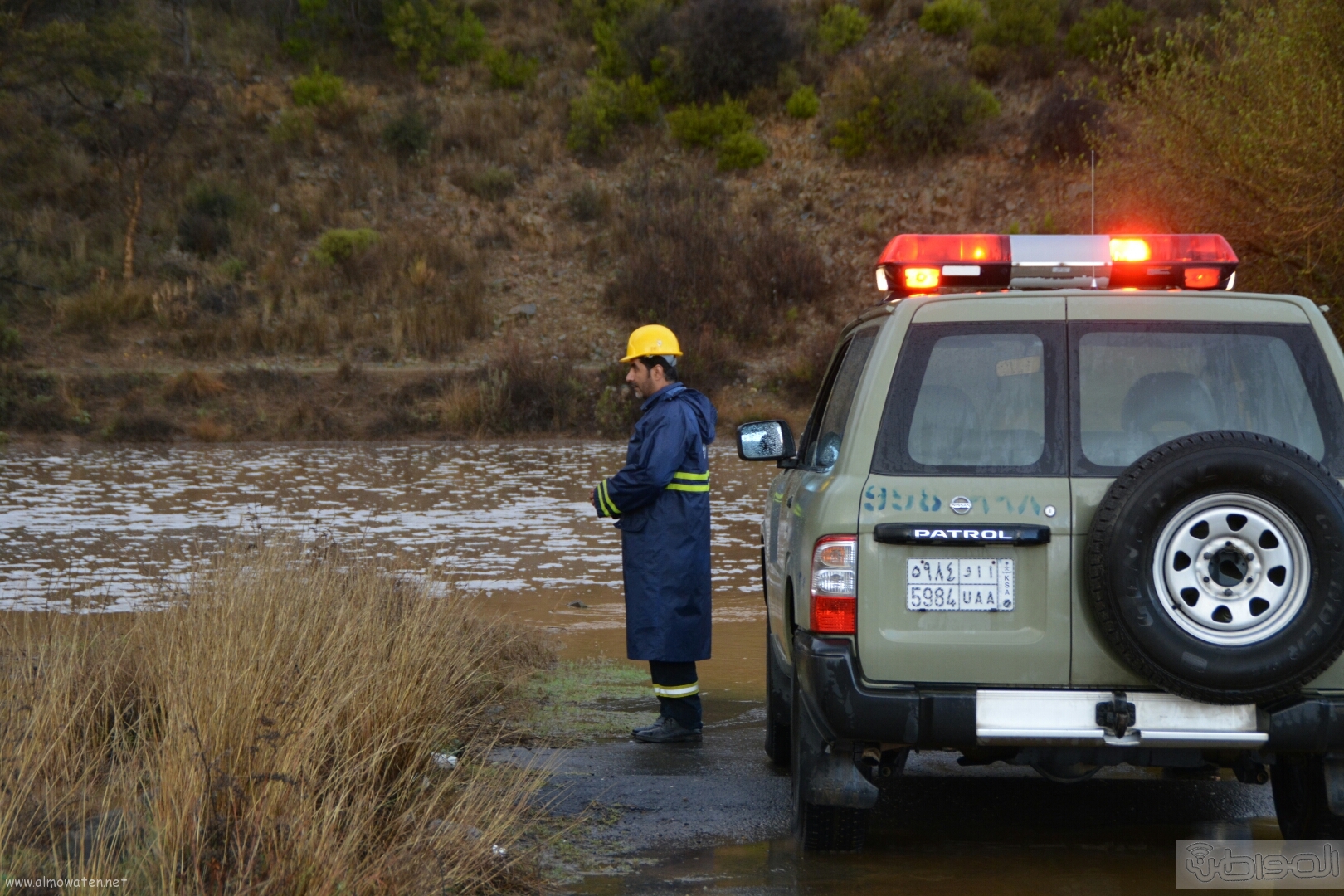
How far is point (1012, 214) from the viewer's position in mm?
37312

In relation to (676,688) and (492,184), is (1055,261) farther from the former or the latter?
(492,184)

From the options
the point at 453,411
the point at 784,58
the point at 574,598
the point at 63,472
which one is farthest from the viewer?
the point at 784,58

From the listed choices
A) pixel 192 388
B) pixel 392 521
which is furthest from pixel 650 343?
pixel 192 388

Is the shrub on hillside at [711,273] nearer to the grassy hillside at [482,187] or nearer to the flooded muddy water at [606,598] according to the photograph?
the grassy hillside at [482,187]

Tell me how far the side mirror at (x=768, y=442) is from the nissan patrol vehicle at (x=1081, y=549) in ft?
4.08

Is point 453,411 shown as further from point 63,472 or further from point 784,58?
point 784,58

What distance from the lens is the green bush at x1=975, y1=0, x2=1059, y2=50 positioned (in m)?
43.5

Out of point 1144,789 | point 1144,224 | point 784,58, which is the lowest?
point 1144,789

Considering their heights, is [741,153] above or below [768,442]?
above

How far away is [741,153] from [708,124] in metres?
1.75

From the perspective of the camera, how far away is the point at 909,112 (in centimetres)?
4006

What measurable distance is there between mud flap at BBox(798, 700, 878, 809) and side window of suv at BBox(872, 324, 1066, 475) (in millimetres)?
888

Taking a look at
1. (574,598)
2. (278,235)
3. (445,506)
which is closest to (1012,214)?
(278,235)

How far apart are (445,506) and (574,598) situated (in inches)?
256
